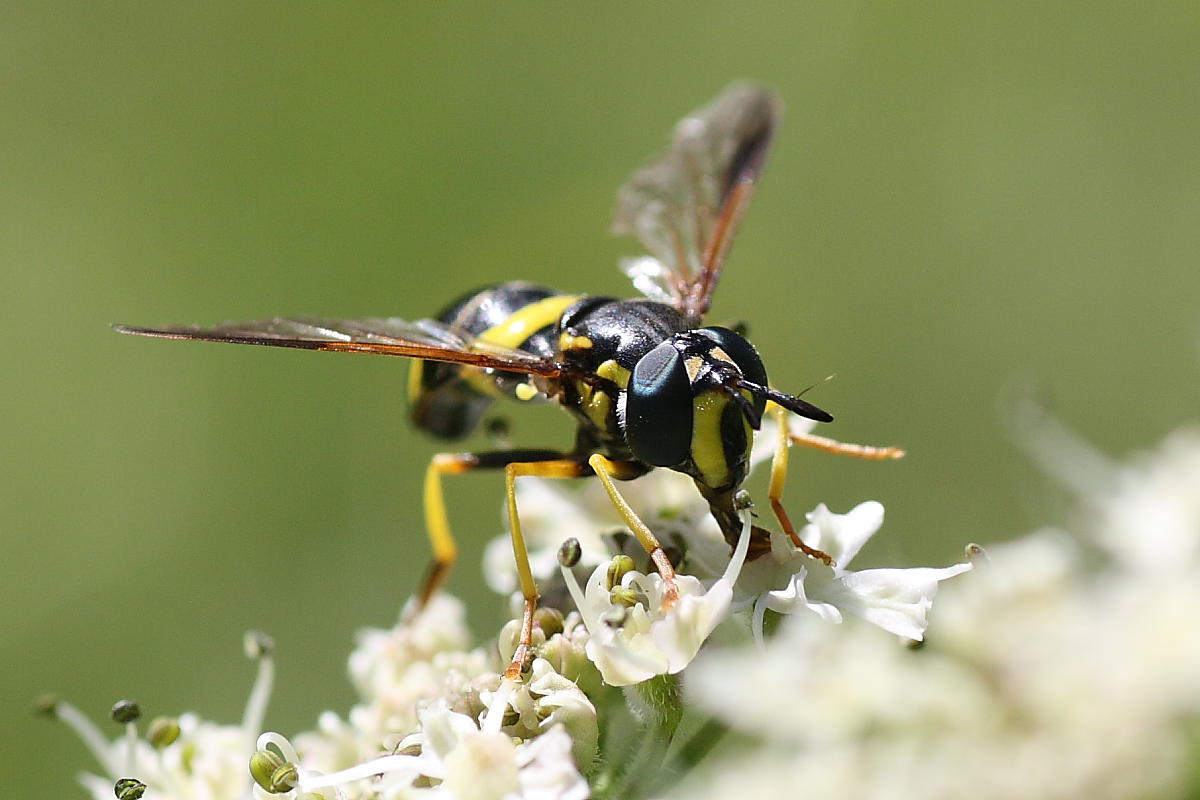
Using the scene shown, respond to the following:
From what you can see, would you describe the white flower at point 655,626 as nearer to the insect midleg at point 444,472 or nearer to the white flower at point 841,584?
the white flower at point 841,584

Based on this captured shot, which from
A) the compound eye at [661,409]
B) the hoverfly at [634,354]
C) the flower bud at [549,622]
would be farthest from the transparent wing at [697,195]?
the flower bud at [549,622]

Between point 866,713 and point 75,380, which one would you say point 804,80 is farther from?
point 866,713

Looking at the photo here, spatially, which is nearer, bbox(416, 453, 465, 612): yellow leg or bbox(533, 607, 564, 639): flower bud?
bbox(533, 607, 564, 639): flower bud

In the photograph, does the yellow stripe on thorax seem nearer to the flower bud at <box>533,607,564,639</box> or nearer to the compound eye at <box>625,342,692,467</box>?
the compound eye at <box>625,342,692,467</box>

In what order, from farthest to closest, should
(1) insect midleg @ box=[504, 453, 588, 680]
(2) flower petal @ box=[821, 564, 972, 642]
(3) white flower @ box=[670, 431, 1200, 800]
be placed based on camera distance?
(1) insect midleg @ box=[504, 453, 588, 680] → (2) flower petal @ box=[821, 564, 972, 642] → (3) white flower @ box=[670, 431, 1200, 800]

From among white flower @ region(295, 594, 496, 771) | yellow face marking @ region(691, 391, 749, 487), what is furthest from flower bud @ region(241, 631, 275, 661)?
yellow face marking @ region(691, 391, 749, 487)

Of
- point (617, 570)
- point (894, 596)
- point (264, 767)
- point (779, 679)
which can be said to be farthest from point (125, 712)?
point (779, 679)

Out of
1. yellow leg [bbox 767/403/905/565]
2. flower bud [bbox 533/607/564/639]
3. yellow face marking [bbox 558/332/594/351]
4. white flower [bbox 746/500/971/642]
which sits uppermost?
yellow face marking [bbox 558/332/594/351]
